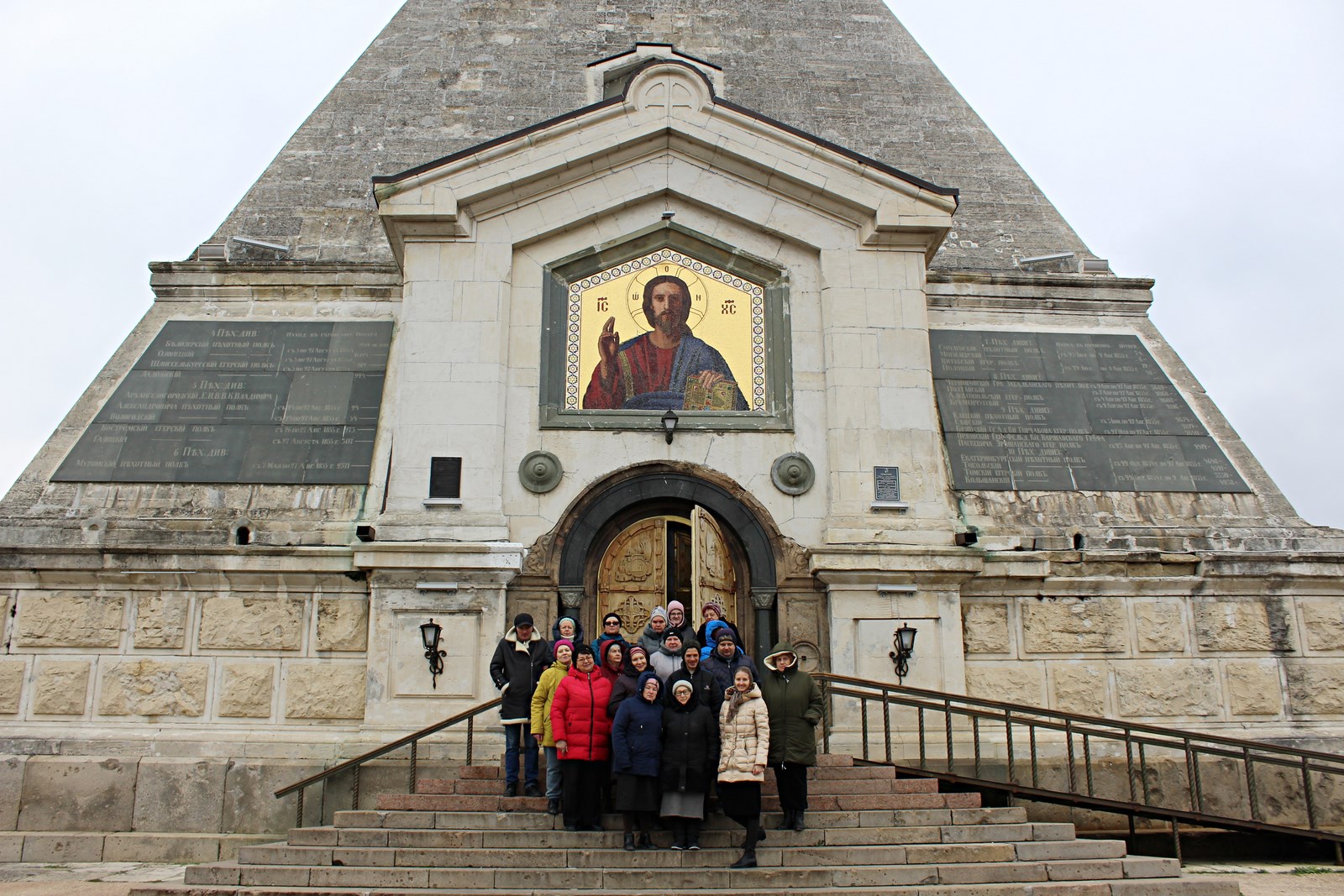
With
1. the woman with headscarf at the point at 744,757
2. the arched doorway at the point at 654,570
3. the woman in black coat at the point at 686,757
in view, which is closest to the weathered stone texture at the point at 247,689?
the arched doorway at the point at 654,570

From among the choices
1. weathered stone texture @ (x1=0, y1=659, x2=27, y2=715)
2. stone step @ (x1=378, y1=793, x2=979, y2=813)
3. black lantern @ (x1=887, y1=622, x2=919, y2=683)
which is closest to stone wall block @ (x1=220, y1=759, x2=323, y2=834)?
stone step @ (x1=378, y1=793, x2=979, y2=813)

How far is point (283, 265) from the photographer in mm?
14555

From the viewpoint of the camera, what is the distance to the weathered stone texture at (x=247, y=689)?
12.1 m

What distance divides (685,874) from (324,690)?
5.26 m

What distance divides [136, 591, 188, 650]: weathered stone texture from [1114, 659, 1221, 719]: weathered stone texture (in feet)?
33.6

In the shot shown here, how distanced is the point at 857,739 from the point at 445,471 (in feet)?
17.3

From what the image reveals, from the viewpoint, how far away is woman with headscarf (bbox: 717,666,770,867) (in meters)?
8.70

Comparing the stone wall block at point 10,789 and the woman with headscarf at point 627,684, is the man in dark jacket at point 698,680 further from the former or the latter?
the stone wall block at point 10,789

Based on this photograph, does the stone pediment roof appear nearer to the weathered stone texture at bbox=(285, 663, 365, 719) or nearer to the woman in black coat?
the weathered stone texture at bbox=(285, 663, 365, 719)

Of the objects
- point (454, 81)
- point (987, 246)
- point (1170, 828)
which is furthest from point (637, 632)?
point (454, 81)

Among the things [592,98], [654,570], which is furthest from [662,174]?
[592,98]

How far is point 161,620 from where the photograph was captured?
12.3 m

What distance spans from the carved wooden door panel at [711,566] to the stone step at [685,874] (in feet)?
12.1

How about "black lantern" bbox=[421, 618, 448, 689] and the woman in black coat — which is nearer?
the woman in black coat
